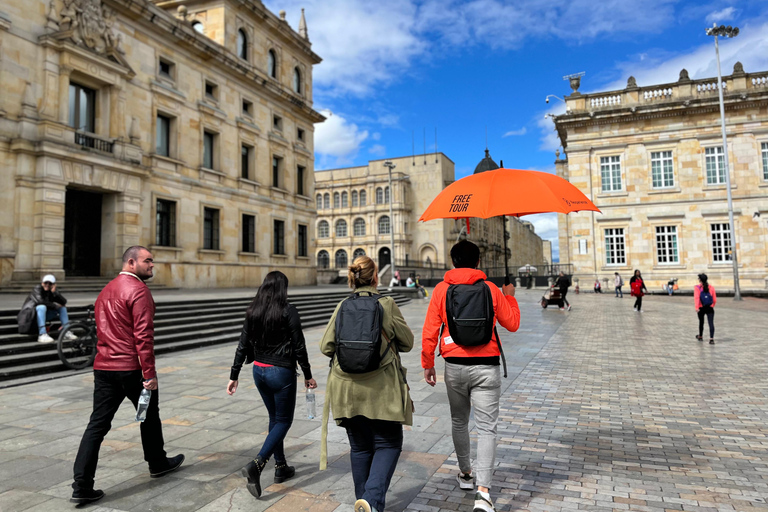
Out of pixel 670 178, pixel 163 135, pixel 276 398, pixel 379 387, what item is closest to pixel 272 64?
pixel 163 135

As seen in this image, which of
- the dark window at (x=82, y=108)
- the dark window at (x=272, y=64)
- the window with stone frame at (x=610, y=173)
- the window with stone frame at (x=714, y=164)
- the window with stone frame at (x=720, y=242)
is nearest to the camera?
the dark window at (x=82, y=108)

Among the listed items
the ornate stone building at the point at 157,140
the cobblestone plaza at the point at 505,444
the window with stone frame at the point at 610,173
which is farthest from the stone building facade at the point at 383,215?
the cobblestone plaza at the point at 505,444

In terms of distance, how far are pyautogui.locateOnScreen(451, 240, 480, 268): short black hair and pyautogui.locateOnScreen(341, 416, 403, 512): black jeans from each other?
4.18 feet

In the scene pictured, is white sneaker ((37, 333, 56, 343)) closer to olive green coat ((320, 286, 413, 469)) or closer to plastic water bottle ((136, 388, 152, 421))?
plastic water bottle ((136, 388, 152, 421))

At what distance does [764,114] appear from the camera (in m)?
31.7

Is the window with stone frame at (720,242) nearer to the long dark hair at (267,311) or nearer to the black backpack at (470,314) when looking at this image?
the black backpack at (470,314)

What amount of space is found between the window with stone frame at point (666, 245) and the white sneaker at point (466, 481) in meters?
Result: 34.3

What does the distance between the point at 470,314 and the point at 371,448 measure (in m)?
1.15

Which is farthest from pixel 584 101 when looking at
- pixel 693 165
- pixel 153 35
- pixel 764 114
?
pixel 153 35

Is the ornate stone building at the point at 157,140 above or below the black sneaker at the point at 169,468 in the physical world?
above

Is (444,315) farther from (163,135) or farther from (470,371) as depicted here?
(163,135)

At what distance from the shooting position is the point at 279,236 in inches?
1160

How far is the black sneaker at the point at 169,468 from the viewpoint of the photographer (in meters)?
4.02

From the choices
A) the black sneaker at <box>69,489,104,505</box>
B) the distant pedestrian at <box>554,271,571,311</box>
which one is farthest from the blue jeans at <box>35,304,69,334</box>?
the distant pedestrian at <box>554,271,571,311</box>
